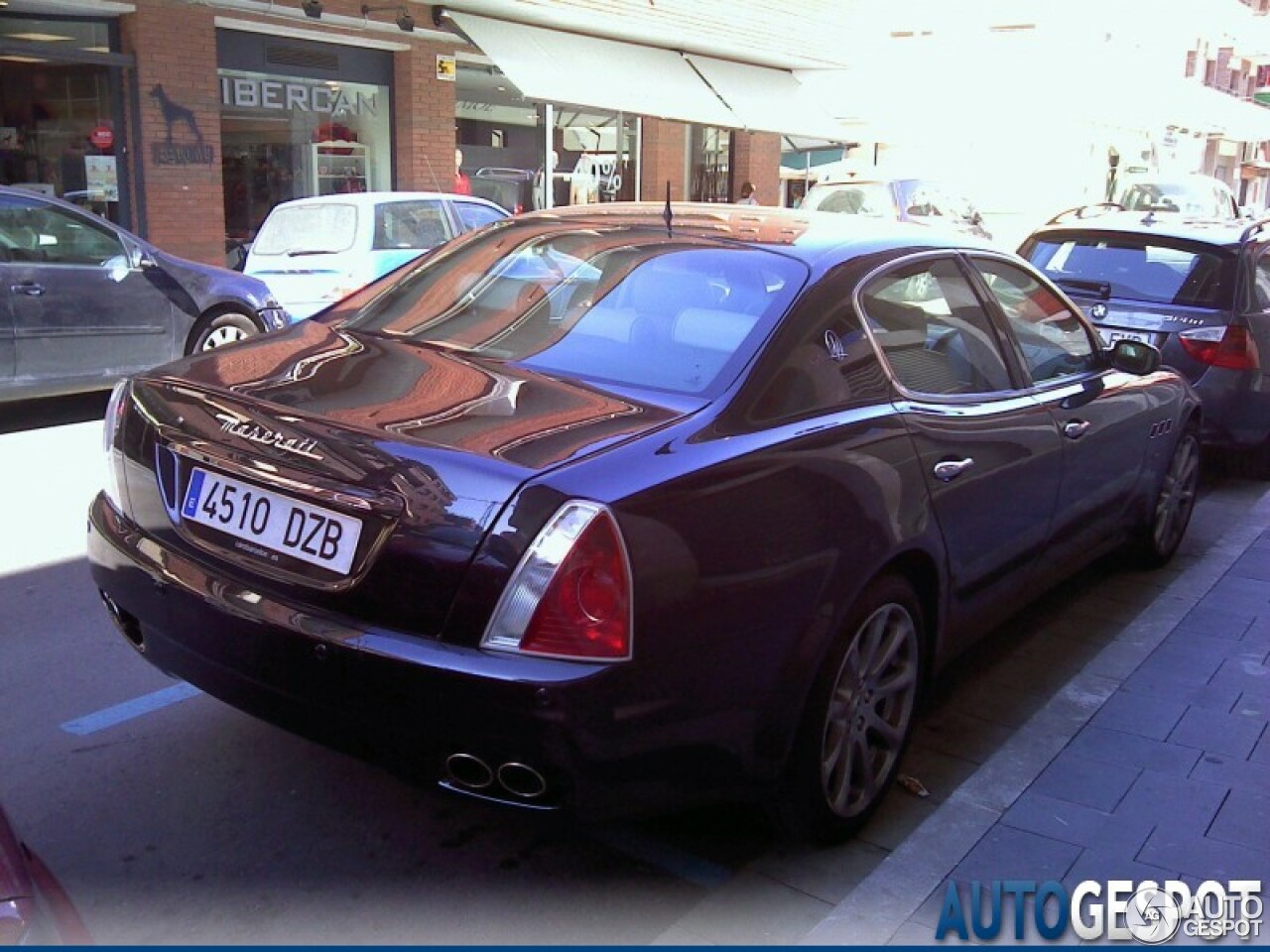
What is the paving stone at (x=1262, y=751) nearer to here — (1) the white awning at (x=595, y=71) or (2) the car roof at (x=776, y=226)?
(2) the car roof at (x=776, y=226)

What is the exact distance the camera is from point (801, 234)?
3762 millimetres

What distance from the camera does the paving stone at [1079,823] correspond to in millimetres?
3252

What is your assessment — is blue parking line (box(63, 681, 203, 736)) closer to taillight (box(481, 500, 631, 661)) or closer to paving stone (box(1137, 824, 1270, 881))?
taillight (box(481, 500, 631, 661))

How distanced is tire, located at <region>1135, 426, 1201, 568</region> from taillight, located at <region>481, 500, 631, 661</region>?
363 centimetres

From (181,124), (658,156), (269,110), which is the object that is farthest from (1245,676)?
(658,156)

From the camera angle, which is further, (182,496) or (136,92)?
(136,92)

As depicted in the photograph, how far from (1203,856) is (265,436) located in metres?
2.57

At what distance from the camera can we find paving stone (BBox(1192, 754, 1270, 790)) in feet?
11.8

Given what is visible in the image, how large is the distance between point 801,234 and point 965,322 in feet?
2.34

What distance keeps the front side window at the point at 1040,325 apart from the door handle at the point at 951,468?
0.84 metres

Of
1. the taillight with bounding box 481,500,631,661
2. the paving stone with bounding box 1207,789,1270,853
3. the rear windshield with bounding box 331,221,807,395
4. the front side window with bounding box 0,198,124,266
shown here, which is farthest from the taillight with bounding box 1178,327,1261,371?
the front side window with bounding box 0,198,124,266

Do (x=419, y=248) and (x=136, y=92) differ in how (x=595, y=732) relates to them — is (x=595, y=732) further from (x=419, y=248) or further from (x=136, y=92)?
(x=136, y=92)

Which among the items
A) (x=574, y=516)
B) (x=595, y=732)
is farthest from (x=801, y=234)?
(x=595, y=732)

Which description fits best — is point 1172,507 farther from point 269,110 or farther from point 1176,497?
point 269,110
